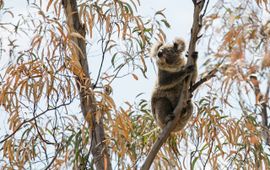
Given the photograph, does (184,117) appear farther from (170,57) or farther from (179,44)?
(179,44)

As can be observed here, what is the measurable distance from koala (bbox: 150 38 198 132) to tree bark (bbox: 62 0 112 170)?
1.02m

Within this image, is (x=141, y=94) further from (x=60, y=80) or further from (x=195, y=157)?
(x=60, y=80)

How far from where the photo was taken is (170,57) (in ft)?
17.8

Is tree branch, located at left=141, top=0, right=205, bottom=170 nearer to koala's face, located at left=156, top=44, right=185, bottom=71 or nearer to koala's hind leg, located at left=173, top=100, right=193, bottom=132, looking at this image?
koala's hind leg, located at left=173, top=100, right=193, bottom=132

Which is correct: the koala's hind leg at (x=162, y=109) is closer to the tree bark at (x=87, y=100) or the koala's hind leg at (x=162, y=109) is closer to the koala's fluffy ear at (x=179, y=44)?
the koala's fluffy ear at (x=179, y=44)

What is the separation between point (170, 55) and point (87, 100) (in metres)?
1.63

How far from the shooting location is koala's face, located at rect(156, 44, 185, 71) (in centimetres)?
541

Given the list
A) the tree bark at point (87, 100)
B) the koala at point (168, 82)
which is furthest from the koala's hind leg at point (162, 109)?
the tree bark at point (87, 100)

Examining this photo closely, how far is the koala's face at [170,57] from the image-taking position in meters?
5.41

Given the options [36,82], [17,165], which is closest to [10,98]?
[36,82]

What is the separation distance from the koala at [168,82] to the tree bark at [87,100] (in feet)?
3.36

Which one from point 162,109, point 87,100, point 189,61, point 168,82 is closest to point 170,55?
point 168,82

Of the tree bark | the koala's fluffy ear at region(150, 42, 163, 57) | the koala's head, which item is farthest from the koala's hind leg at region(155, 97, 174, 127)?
the tree bark

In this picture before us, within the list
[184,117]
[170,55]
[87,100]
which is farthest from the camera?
[170,55]
